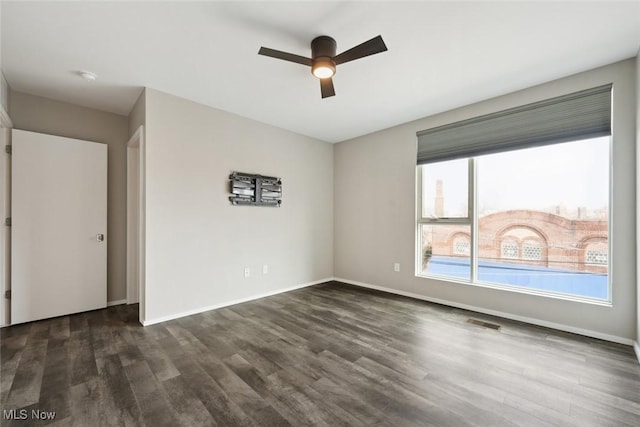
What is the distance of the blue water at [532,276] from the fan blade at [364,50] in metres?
2.90

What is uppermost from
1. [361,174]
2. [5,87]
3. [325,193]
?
[5,87]

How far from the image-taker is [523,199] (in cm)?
325

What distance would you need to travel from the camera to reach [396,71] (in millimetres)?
2738

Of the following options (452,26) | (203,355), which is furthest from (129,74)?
(452,26)

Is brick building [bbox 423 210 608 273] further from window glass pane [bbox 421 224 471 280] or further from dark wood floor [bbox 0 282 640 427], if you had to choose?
dark wood floor [bbox 0 282 640 427]

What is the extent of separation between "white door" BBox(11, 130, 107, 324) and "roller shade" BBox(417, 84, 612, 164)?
15.2 feet

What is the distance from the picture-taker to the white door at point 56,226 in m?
3.08

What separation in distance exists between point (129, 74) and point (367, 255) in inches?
160

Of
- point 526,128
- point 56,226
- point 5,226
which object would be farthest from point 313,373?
point 5,226

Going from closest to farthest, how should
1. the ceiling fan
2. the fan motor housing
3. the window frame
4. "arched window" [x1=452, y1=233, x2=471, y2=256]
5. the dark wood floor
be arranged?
1. the dark wood floor
2. the ceiling fan
3. the fan motor housing
4. the window frame
5. "arched window" [x1=452, y1=233, x2=471, y2=256]

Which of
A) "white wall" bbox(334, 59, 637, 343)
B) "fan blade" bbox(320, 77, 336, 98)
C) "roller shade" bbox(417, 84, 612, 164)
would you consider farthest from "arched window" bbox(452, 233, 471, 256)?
"fan blade" bbox(320, 77, 336, 98)

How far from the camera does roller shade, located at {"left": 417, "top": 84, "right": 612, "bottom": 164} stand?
8.90 feet

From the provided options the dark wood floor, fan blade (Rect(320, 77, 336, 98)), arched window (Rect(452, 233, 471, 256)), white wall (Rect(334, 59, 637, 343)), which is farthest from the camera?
arched window (Rect(452, 233, 471, 256))

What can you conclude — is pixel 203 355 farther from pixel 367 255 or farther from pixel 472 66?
pixel 472 66
